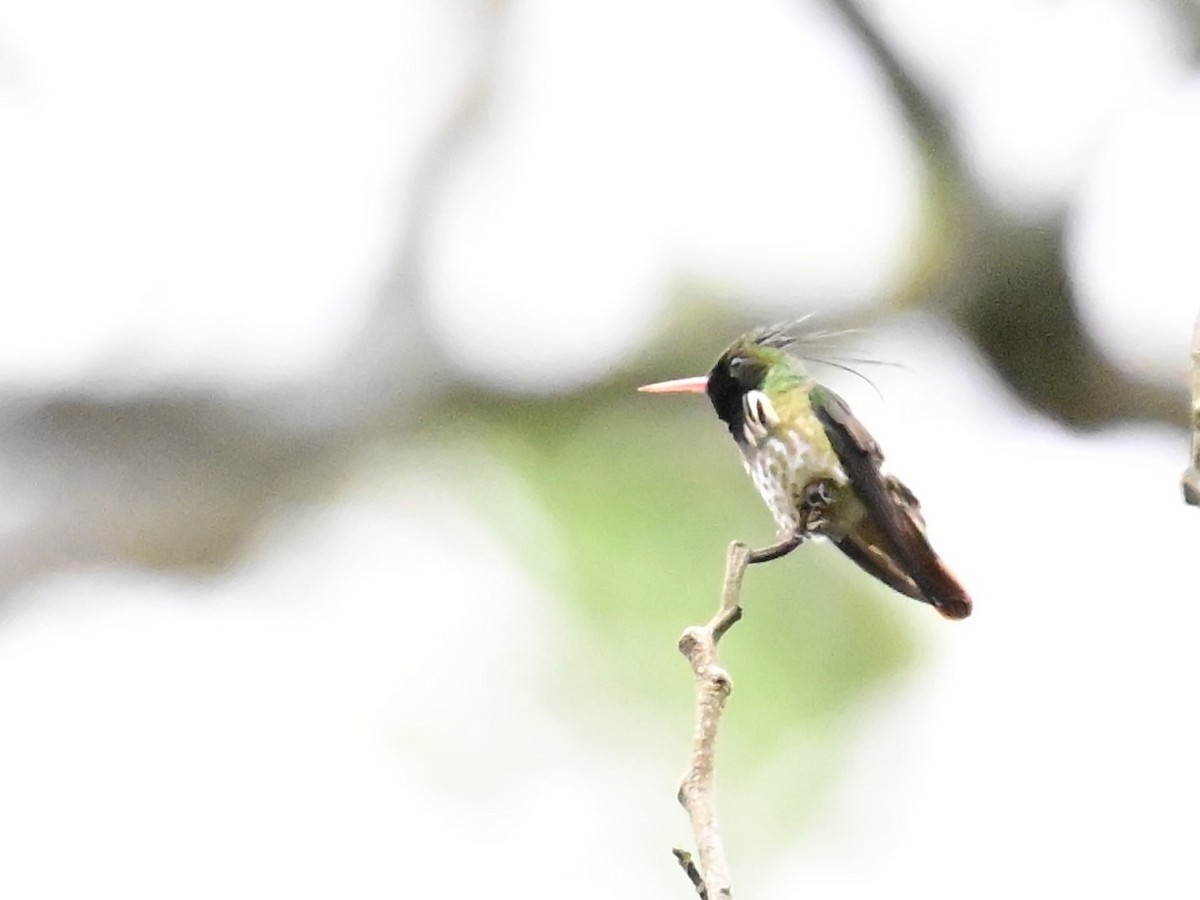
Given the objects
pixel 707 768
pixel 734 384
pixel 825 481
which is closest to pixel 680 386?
pixel 734 384

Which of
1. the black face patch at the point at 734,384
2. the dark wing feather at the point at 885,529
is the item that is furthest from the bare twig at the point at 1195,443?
the black face patch at the point at 734,384

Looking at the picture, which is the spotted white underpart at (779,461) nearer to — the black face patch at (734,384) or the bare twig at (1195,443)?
the black face patch at (734,384)

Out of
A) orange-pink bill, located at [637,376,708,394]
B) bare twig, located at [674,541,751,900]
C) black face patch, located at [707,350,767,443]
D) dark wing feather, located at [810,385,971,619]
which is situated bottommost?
bare twig, located at [674,541,751,900]

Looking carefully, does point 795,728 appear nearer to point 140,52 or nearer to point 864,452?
point 864,452

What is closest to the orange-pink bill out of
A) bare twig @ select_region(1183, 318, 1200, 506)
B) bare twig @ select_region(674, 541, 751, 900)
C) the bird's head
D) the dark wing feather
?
the bird's head

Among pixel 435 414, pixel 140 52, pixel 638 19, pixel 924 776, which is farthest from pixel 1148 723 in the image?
pixel 140 52

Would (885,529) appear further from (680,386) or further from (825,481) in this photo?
(680,386)

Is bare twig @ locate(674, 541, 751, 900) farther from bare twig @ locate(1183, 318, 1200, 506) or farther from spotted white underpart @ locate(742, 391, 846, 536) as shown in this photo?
bare twig @ locate(1183, 318, 1200, 506)
